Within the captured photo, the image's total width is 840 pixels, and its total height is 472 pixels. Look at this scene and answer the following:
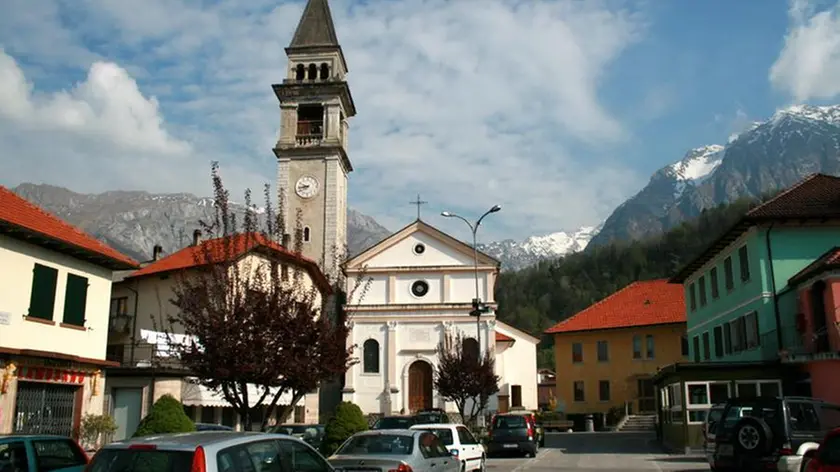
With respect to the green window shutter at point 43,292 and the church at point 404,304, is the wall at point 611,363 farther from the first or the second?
the green window shutter at point 43,292

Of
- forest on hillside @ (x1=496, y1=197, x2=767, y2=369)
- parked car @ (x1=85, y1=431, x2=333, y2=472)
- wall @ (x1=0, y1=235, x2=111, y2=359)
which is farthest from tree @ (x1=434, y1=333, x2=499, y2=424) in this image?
forest on hillside @ (x1=496, y1=197, x2=767, y2=369)

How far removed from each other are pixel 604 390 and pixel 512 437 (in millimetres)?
28344

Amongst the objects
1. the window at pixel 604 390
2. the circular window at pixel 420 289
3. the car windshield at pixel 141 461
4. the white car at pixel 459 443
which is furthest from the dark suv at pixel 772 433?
the window at pixel 604 390

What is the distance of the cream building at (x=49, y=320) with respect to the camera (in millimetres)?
19531

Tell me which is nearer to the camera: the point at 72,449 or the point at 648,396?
the point at 72,449

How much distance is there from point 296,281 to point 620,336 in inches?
1498

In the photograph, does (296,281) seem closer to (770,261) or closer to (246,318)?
(246,318)

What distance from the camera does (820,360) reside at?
Answer: 24.0 metres

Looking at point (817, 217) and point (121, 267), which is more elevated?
point (817, 217)

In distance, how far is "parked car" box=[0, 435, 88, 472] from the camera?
10562mm

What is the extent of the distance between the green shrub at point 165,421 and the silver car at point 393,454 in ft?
19.6

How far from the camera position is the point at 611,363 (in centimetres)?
5341

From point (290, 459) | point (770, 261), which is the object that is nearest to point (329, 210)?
point (770, 261)

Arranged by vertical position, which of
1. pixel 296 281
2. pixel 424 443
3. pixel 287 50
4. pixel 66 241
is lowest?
pixel 424 443
